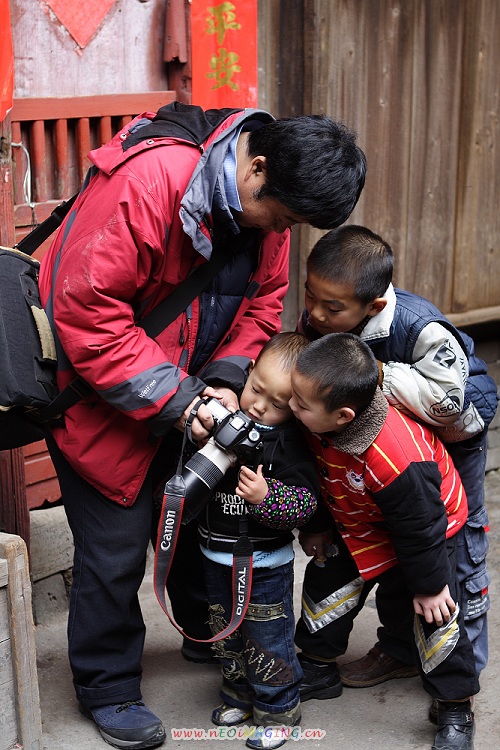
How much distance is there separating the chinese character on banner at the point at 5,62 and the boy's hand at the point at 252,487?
151cm

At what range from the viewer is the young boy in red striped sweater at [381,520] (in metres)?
2.70

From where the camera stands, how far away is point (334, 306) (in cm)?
284

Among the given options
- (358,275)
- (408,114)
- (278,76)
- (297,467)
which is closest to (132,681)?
(297,467)

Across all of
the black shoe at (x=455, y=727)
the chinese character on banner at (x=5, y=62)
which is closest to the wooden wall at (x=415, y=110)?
the chinese character on banner at (x=5, y=62)

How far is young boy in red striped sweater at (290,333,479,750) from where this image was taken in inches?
106

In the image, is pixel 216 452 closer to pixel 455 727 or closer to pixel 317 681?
pixel 317 681

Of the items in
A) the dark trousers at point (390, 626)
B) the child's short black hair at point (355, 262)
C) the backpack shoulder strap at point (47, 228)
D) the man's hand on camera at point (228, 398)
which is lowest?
the dark trousers at point (390, 626)

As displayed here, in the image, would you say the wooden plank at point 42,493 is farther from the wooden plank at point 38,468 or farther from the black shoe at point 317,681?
the black shoe at point 317,681

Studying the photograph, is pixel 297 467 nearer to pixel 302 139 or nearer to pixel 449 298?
pixel 302 139

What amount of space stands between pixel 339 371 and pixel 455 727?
3.92 ft

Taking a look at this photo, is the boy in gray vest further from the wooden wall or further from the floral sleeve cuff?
the wooden wall

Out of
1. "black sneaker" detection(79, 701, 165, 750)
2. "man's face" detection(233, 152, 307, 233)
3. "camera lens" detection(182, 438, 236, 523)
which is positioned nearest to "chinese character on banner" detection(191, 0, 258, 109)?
"man's face" detection(233, 152, 307, 233)

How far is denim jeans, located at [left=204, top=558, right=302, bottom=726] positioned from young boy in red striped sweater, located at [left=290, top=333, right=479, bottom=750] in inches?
8.8

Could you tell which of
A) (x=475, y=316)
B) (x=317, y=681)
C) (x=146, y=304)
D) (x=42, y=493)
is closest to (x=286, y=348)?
(x=146, y=304)
